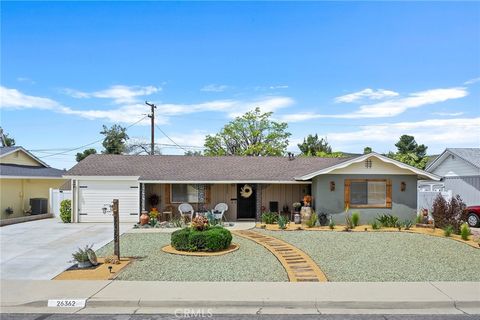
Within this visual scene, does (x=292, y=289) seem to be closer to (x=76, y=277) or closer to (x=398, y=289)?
(x=398, y=289)

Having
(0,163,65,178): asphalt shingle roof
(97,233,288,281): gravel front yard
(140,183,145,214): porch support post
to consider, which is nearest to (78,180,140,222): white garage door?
(140,183,145,214): porch support post

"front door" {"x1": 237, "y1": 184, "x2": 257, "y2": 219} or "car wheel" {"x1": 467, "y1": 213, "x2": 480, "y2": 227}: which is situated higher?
"front door" {"x1": 237, "y1": 184, "x2": 257, "y2": 219}

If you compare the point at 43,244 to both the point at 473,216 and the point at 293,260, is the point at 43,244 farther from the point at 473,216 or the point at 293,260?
the point at 473,216

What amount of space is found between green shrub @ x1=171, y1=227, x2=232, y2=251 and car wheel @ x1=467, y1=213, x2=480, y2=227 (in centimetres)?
1299

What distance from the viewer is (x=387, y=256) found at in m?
11.8

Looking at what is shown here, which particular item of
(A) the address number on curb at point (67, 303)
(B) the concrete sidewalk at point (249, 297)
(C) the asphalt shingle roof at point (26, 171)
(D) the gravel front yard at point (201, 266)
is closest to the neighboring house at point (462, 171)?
(D) the gravel front yard at point (201, 266)

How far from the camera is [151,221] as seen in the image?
18.7 metres

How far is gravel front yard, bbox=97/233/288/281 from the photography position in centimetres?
948

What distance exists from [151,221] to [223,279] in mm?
10082

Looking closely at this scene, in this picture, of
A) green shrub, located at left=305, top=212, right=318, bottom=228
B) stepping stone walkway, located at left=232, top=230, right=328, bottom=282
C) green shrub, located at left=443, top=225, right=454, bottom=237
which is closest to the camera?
stepping stone walkway, located at left=232, top=230, right=328, bottom=282

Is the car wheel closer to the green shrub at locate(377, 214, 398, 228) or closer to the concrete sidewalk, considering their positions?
the green shrub at locate(377, 214, 398, 228)

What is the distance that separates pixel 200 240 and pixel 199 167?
404 inches

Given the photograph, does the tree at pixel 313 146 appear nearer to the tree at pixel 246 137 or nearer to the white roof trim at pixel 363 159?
the tree at pixel 246 137

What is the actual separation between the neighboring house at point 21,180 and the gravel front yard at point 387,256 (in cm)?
1501
